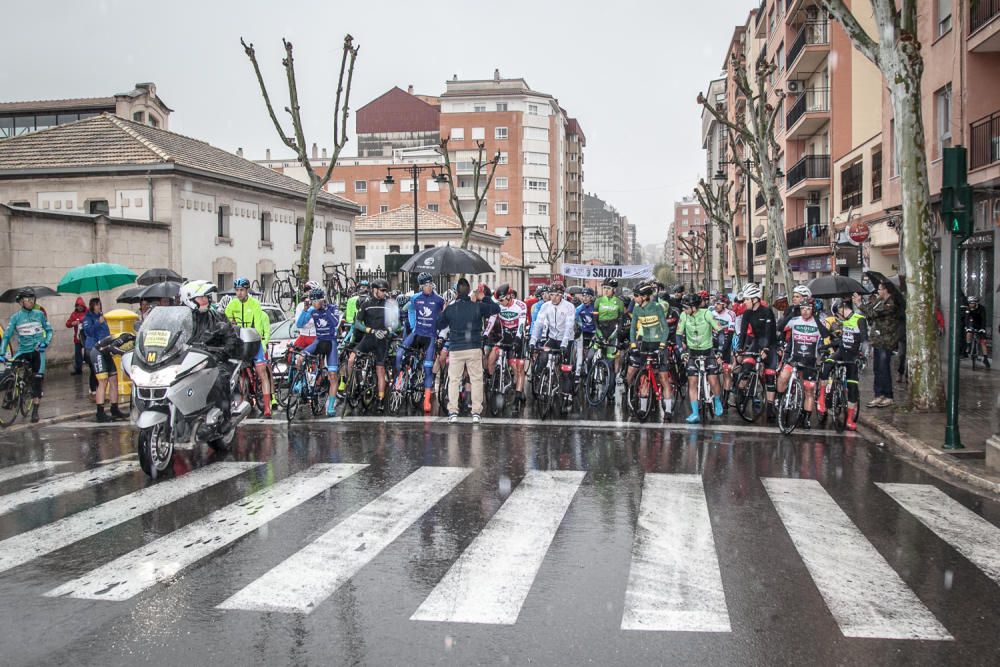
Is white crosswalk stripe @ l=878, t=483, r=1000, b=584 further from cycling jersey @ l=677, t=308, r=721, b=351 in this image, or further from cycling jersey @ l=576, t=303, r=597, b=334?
cycling jersey @ l=576, t=303, r=597, b=334

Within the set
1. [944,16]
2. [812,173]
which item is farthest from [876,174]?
[812,173]

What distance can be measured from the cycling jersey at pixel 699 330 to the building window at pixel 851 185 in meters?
20.2

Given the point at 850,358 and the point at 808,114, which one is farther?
the point at 808,114

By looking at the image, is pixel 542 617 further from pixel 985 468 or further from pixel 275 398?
pixel 275 398

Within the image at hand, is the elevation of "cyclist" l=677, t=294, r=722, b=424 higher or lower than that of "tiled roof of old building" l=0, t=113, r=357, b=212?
lower

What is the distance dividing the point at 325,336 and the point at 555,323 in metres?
3.41

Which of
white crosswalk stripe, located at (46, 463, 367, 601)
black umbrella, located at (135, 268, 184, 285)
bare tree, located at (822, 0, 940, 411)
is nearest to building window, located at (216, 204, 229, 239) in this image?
black umbrella, located at (135, 268, 184, 285)

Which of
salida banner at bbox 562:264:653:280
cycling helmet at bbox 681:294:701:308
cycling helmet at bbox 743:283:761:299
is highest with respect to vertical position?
salida banner at bbox 562:264:653:280

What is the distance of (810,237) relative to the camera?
42281 mm

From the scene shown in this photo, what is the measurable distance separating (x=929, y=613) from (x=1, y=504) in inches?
289

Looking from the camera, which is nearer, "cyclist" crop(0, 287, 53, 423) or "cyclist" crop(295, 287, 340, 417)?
"cyclist" crop(295, 287, 340, 417)

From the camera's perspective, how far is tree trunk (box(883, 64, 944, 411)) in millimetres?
13273

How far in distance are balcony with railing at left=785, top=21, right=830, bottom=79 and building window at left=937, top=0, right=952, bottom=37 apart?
61.3 feet

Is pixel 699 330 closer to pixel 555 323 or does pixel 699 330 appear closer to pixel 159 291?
pixel 555 323
